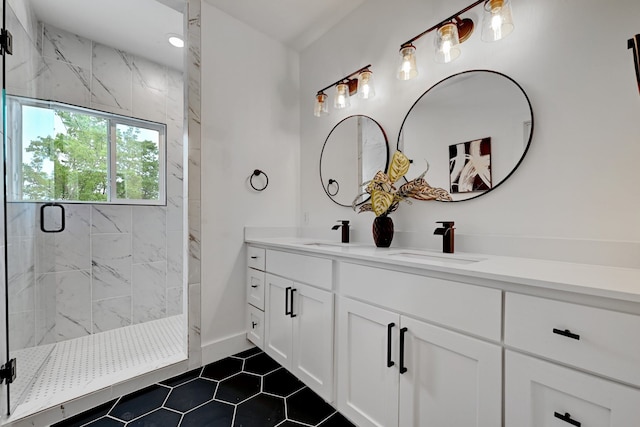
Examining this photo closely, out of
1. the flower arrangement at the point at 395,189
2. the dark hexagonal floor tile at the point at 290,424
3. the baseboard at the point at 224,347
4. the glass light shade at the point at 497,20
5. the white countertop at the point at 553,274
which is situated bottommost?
the dark hexagonal floor tile at the point at 290,424

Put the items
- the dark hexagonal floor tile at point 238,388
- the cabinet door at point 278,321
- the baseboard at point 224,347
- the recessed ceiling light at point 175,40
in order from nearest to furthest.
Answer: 1. the dark hexagonal floor tile at point 238,388
2. the cabinet door at point 278,321
3. the baseboard at point 224,347
4. the recessed ceiling light at point 175,40

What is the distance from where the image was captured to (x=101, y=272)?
2408 millimetres

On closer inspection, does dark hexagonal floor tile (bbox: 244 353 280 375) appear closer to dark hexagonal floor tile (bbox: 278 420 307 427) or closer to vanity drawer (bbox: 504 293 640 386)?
dark hexagonal floor tile (bbox: 278 420 307 427)

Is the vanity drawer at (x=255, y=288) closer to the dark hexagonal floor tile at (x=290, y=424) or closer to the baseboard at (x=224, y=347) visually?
the baseboard at (x=224, y=347)

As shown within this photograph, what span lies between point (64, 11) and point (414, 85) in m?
2.60

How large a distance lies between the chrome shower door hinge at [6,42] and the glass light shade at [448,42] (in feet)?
6.96

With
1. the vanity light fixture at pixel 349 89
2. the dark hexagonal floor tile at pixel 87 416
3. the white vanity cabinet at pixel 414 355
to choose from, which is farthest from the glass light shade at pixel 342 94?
the dark hexagonal floor tile at pixel 87 416

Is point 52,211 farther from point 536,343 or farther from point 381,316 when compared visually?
point 536,343

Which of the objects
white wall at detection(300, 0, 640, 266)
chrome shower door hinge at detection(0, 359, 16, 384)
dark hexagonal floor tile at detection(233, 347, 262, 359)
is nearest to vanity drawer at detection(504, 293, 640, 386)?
white wall at detection(300, 0, 640, 266)

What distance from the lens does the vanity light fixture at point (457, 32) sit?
1161mm

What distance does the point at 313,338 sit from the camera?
149 cm

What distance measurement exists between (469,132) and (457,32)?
49 cm

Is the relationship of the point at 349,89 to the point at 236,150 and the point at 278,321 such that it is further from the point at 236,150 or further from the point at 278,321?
the point at 278,321

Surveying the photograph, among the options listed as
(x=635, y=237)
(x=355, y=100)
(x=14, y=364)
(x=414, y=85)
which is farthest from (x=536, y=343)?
(x=14, y=364)
